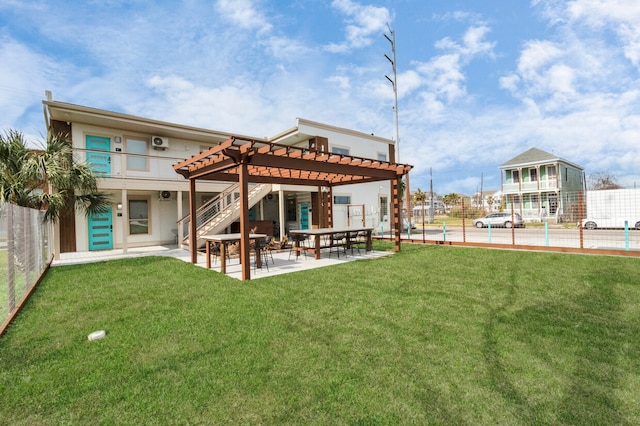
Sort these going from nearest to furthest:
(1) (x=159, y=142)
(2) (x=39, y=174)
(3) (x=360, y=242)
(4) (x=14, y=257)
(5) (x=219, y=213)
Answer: (4) (x=14, y=257)
(2) (x=39, y=174)
(3) (x=360, y=242)
(5) (x=219, y=213)
(1) (x=159, y=142)

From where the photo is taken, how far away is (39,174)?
8461 mm

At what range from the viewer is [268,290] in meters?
5.91

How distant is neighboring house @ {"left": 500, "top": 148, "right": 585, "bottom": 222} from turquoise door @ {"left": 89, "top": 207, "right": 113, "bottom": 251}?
31.5 meters

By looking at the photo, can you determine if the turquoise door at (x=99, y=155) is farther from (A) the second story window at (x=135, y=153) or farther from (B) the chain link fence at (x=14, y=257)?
(B) the chain link fence at (x=14, y=257)

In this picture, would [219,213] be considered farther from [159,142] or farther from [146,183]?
[159,142]

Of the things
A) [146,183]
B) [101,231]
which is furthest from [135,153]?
[101,231]

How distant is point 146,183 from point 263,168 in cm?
555

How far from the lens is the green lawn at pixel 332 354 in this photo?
234cm

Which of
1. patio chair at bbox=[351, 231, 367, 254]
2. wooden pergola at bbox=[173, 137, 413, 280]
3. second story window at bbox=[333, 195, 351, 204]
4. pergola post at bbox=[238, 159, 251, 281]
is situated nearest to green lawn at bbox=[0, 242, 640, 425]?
pergola post at bbox=[238, 159, 251, 281]

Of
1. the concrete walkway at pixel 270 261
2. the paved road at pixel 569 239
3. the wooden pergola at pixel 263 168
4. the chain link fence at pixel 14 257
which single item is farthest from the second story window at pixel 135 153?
the paved road at pixel 569 239

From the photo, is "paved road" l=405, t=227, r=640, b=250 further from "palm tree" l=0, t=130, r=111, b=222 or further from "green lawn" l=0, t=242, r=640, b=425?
"palm tree" l=0, t=130, r=111, b=222

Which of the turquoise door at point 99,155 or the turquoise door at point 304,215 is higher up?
the turquoise door at point 99,155

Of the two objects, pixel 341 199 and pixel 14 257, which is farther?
pixel 341 199

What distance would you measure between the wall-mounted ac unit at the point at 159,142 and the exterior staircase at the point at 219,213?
3.38 meters
